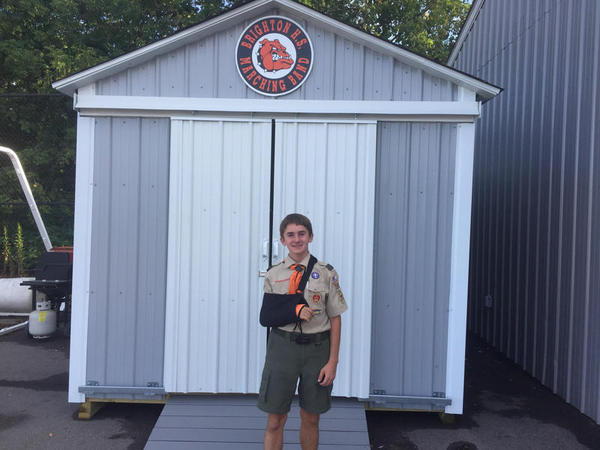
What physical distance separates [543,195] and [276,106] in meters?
3.35

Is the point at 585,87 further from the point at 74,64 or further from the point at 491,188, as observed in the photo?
the point at 74,64

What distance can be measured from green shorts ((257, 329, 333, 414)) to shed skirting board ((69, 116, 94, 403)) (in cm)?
209

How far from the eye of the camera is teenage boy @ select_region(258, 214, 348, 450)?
2.96m

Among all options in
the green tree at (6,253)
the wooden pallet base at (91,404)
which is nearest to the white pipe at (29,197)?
the wooden pallet base at (91,404)

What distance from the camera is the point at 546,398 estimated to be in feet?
16.8

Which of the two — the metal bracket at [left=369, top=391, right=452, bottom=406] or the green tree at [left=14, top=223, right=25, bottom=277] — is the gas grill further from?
the green tree at [left=14, top=223, right=25, bottom=277]

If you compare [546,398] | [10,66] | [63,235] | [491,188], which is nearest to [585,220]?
[546,398]

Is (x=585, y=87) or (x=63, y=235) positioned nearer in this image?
(x=585, y=87)

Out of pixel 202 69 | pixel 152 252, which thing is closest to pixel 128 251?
pixel 152 252

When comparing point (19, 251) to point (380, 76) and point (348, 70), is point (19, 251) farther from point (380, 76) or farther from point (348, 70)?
point (380, 76)

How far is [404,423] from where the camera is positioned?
4.47m

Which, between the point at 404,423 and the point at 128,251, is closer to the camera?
the point at 128,251

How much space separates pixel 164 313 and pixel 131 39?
12.3m

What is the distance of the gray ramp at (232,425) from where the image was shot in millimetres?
3658
